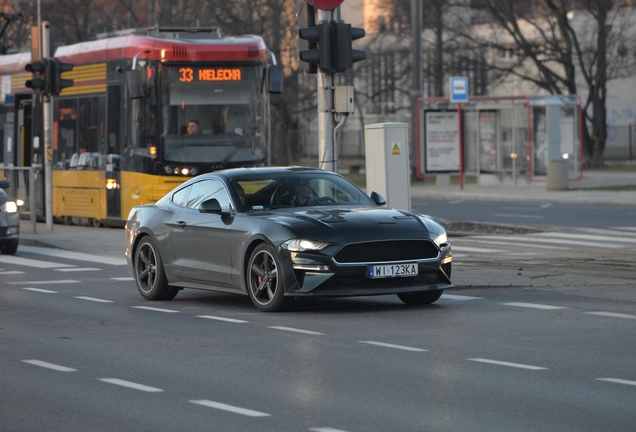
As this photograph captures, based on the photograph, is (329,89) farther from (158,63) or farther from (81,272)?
(158,63)

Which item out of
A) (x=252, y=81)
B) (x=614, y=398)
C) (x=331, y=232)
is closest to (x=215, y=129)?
(x=252, y=81)

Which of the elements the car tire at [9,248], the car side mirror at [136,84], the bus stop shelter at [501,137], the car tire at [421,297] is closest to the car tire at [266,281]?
the car tire at [421,297]

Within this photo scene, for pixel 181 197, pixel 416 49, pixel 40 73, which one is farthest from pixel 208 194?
pixel 416 49

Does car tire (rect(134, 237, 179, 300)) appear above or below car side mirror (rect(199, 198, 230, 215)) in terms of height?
below

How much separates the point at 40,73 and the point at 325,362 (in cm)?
1690

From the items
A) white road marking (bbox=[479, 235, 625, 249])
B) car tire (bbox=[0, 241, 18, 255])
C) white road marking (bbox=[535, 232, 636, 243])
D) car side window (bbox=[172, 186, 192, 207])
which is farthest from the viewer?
white road marking (bbox=[535, 232, 636, 243])

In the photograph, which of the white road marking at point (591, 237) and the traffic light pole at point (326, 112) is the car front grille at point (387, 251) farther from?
the white road marking at point (591, 237)

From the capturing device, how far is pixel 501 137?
40.7 meters

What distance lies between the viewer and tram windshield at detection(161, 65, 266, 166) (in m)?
24.3

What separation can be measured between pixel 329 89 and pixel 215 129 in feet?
23.9

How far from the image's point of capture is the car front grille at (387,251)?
11836 millimetres

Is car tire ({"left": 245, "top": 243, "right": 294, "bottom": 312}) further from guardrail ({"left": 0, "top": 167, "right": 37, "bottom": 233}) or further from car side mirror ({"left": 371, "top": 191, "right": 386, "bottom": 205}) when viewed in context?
guardrail ({"left": 0, "top": 167, "right": 37, "bottom": 233})

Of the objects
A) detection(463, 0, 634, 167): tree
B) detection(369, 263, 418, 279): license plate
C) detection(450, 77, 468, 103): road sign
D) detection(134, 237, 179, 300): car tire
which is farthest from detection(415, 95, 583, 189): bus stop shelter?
detection(369, 263, 418, 279): license plate

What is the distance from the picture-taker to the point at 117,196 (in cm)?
2538
